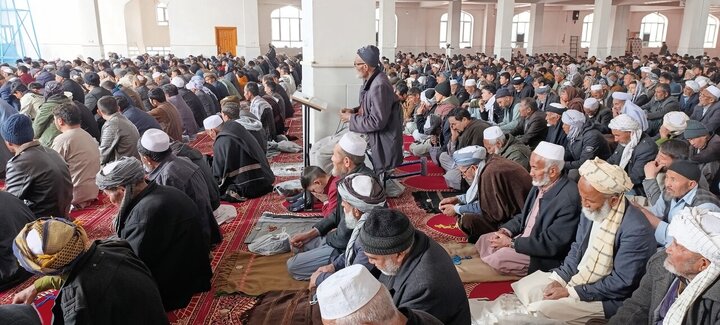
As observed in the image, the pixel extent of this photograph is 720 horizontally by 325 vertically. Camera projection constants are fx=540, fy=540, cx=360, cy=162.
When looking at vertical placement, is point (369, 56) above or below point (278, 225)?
above

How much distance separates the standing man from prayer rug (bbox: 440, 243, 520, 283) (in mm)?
1205

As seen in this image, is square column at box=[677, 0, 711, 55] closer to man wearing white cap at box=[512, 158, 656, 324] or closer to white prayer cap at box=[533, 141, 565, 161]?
white prayer cap at box=[533, 141, 565, 161]

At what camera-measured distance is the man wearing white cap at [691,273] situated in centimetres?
180

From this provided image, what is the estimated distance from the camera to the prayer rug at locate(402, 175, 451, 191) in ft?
17.8

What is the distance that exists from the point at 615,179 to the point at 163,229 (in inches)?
88.2

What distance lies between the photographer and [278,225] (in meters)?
4.29

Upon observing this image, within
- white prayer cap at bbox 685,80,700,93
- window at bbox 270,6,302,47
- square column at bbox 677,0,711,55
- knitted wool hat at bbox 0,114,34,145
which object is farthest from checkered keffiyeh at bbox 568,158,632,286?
window at bbox 270,6,302,47

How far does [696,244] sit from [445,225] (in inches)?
101

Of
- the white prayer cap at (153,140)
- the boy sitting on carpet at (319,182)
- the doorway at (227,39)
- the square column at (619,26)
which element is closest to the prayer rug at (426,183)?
the boy sitting on carpet at (319,182)

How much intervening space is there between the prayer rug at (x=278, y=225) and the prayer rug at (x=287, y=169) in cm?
133

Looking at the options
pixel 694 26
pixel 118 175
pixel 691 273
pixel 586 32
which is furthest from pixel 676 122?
pixel 586 32

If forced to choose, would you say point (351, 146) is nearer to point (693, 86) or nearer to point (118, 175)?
point (118, 175)

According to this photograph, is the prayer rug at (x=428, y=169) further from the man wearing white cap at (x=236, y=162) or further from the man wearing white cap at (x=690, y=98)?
the man wearing white cap at (x=690, y=98)

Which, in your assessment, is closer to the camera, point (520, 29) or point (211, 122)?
point (211, 122)
